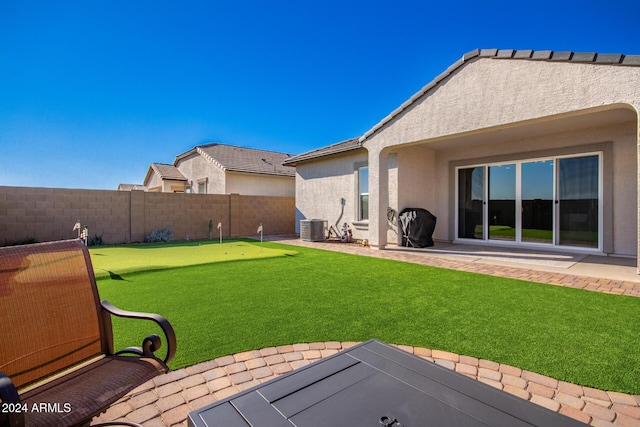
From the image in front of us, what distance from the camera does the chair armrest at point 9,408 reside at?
1.18 m

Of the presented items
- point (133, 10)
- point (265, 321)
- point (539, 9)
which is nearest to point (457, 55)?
point (539, 9)

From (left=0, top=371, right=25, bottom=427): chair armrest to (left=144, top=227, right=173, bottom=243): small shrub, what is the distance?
12840 mm

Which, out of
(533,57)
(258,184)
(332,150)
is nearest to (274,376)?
(533,57)

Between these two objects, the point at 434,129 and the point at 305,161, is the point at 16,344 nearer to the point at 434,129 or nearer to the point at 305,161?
the point at 434,129

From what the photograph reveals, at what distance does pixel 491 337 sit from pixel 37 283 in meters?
4.27

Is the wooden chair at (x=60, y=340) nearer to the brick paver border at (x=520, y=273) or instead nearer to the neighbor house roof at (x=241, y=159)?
the brick paver border at (x=520, y=273)

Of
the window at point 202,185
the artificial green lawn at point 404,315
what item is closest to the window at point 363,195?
the artificial green lawn at point 404,315

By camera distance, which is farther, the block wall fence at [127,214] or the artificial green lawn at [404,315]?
the block wall fence at [127,214]

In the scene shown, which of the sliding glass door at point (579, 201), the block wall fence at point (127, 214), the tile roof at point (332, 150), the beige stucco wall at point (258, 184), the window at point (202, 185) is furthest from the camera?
the window at point (202, 185)

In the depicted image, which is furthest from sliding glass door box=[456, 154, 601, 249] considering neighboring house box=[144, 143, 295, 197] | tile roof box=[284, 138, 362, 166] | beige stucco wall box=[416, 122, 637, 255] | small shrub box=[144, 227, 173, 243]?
neighboring house box=[144, 143, 295, 197]

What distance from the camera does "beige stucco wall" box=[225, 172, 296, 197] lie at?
18.5m

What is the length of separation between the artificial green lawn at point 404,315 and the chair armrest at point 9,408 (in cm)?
180

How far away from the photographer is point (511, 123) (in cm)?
685

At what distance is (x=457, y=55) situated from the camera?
7.82m
